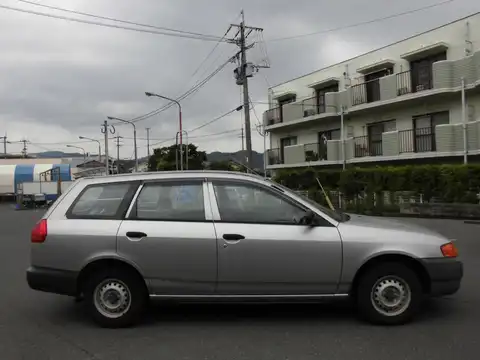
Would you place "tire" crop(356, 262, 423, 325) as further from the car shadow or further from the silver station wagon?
the car shadow

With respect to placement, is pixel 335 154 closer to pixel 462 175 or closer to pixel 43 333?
pixel 462 175

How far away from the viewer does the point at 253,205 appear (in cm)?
536

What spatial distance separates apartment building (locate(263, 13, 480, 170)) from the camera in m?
22.9

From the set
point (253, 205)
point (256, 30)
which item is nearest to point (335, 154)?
point (256, 30)

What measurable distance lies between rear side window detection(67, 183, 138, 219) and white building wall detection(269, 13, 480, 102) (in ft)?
71.0

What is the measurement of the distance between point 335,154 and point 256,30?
8.88 meters

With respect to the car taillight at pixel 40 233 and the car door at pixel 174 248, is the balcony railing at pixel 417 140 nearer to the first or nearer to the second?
the car door at pixel 174 248

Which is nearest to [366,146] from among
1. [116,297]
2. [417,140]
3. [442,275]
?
[417,140]

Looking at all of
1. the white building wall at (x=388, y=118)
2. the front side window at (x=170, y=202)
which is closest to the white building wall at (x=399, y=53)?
the white building wall at (x=388, y=118)

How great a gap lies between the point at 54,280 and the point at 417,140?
75.5 ft

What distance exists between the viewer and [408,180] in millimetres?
21484

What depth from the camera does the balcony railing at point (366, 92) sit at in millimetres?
27869

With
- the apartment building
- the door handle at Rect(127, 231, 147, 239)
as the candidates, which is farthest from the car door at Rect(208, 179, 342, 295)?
the apartment building

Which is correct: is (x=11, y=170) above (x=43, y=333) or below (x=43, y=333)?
above
